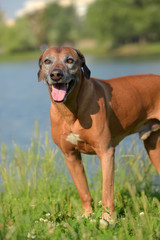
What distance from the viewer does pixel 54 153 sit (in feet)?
18.3

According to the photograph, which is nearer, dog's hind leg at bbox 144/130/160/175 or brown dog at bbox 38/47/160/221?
brown dog at bbox 38/47/160/221

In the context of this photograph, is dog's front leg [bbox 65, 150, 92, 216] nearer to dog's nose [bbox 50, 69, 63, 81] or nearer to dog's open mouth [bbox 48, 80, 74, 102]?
dog's open mouth [bbox 48, 80, 74, 102]

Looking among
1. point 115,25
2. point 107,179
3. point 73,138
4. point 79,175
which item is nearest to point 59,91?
point 73,138

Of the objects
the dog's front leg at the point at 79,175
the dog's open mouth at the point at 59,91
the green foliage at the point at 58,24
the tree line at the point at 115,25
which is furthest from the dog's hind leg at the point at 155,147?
the green foliage at the point at 58,24

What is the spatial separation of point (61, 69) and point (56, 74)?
0.31ft

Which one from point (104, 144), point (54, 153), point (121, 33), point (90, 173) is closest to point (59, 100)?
point (104, 144)

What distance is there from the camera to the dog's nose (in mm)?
3435

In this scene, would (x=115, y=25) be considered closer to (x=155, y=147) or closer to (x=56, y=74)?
(x=155, y=147)

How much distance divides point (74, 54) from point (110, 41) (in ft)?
174

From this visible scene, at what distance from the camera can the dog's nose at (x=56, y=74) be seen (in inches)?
135

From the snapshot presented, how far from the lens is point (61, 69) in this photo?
3.51m

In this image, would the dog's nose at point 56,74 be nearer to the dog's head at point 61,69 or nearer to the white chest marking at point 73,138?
the dog's head at point 61,69

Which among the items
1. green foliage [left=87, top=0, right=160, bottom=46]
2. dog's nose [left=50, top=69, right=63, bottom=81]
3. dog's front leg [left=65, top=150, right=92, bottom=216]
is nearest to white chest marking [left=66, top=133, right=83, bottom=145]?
dog's front leg [left=65, top=150, right=92, bottom=216]

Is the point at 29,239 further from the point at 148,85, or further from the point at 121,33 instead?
the point at 121,33
